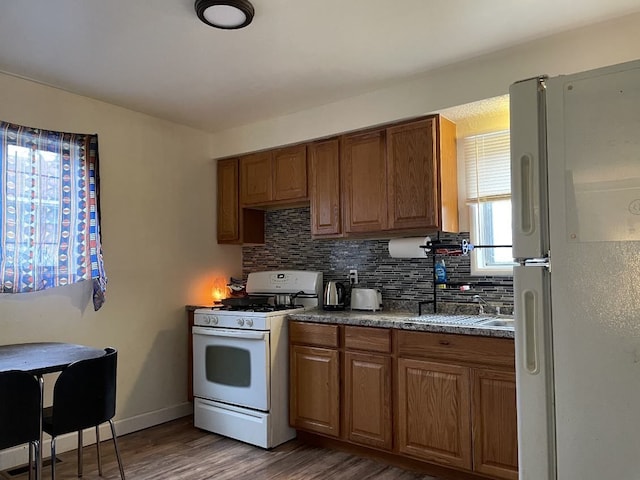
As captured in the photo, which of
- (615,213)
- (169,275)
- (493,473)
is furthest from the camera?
(169,275)

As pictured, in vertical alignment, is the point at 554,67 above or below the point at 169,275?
above

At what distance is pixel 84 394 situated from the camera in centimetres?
233

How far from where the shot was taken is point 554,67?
2.51 meters

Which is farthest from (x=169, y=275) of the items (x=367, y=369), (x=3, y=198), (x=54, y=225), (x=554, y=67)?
(x=554, y=67)

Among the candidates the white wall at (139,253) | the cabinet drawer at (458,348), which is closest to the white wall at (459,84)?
the white wall at (139,253)

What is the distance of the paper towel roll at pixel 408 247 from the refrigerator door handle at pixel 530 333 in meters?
1.71

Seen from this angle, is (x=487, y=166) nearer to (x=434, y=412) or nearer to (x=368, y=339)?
(x=368, y=339)

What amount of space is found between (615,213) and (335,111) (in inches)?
95.9

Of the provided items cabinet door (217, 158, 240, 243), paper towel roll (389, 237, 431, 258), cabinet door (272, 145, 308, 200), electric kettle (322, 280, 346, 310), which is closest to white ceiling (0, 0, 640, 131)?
cabinet door (272, 145, 308, 200)

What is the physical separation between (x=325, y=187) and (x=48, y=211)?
1815 mm

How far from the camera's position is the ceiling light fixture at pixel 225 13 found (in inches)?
83.1

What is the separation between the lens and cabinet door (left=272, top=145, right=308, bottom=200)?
146 inches

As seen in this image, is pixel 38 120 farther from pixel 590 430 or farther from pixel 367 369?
pixel 590 430

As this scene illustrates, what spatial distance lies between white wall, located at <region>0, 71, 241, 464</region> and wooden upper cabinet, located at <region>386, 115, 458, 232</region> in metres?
1.74
